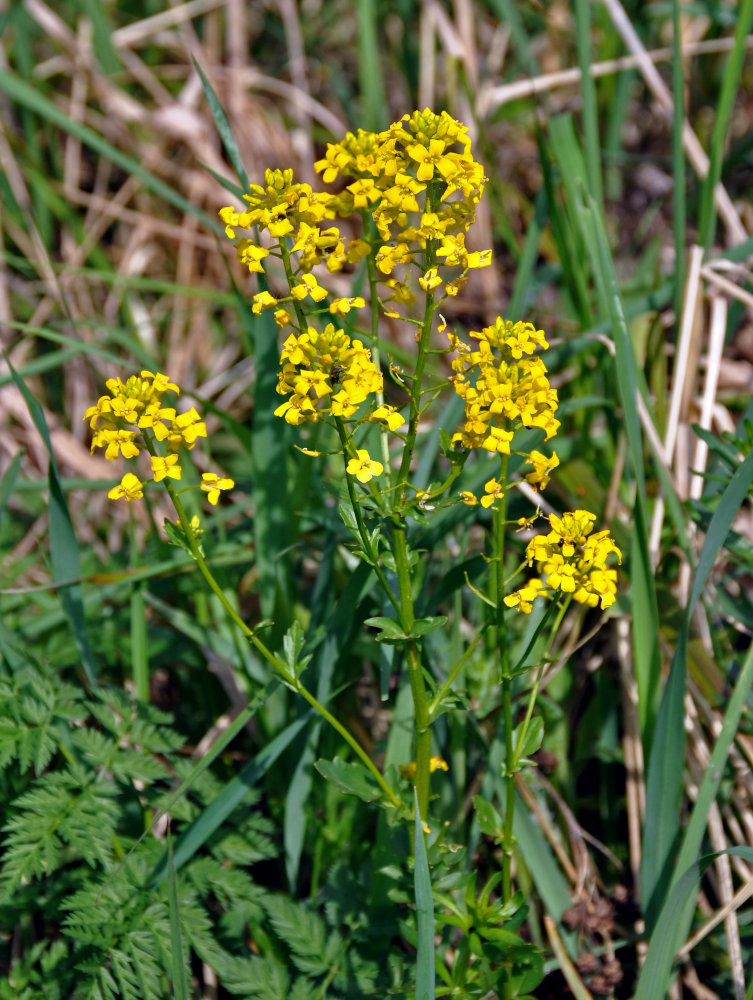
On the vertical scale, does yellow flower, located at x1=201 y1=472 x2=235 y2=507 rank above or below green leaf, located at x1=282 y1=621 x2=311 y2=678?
above

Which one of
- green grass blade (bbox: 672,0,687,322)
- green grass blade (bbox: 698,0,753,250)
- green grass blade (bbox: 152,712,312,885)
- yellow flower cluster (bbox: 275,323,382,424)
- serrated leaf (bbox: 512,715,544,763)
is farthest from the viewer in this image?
green grass blade (bbox: 698,0,753,250)

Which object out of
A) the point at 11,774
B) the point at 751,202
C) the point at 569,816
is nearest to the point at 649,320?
the point at 751,202

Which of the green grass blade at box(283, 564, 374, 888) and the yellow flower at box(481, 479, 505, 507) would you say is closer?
the yellow flower at box(481, 479, 505, 507)

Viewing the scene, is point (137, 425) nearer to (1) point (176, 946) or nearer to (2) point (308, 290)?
(2) point (308, 290)

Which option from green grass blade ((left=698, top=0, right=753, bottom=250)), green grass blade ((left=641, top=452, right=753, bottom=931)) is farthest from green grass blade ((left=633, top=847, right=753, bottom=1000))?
green grass blade ((left=698, top=0, right=753, bottom=250))

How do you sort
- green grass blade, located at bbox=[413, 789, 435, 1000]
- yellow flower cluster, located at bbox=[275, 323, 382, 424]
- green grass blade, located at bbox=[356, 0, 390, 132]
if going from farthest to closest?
1. green grass blade, located at bbox=[356, 0, 390, 132]
2. green grass blade, located at bbox=[413, 789, 435, 1000]
3. yellow flower cluster, located at bbox=[275, 323, 382, 424]

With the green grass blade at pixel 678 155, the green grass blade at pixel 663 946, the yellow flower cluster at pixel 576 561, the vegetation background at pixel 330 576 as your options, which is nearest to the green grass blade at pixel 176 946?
the vegetation background at pixel 330 576

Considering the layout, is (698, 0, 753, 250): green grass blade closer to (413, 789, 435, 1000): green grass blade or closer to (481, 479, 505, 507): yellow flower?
(481, 479, 505, 507): yellow flower

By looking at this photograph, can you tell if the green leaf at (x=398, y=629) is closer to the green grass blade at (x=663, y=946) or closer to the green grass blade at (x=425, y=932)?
the green grass blade at (x=425, y=932)
